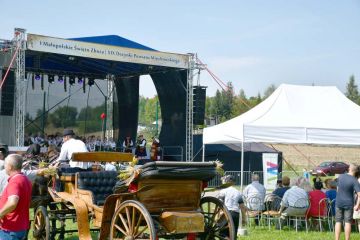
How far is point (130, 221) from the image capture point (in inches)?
255

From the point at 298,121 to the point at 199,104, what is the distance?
32.5 ft

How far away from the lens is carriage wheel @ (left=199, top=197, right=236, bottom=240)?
7077 mm

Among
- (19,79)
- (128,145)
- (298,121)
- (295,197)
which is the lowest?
(295,197)

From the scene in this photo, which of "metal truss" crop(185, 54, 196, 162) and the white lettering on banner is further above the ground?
the white lettering on banner

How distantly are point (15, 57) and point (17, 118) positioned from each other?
2040mm

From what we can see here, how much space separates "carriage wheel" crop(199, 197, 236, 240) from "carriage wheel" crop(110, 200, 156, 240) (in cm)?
103

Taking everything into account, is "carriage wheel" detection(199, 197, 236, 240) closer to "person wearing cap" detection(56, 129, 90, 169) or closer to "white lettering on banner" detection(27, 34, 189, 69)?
"person wearing cap" detection(56, 129, 90, 169)

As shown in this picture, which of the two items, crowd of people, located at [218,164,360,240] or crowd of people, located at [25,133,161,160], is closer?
crowd of people, located at [218,164,360,240]

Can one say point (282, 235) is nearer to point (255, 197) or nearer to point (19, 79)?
point (255, 197)

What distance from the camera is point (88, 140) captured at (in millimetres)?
27125

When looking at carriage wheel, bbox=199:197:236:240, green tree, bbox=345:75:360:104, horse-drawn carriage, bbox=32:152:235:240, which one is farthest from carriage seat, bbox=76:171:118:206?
green tree, bbox=345:75:360:104

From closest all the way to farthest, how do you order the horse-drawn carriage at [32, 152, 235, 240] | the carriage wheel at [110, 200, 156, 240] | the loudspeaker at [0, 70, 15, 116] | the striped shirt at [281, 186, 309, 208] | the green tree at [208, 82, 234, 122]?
the carriage wheel at [110, 200, 156, 240] < the horse-drawn carriage at [32, 152, 235, 240] < the striped shirt at [281, 186, 309, 208] < the loudspeaker at [0, 70, 15, 116] < the green tree at [208, 82, 234, 122]

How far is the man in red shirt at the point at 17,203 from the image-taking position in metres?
5.40

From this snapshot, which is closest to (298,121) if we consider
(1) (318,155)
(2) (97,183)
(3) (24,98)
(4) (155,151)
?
(2) (97,183)
